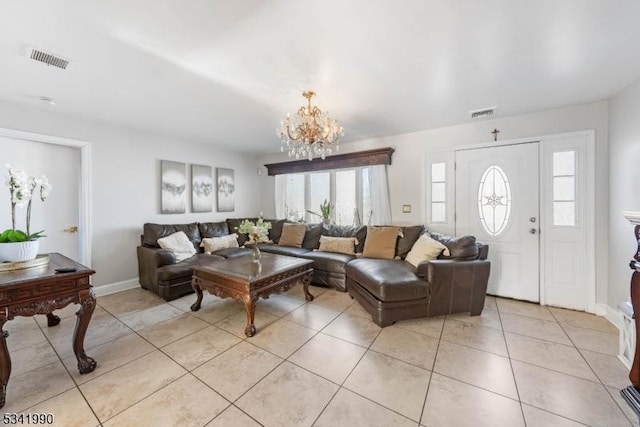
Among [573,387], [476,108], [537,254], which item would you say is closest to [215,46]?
[476,108]

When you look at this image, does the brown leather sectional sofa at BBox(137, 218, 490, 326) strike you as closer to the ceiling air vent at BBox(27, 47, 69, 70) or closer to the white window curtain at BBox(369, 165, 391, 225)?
the white window curtain at BBox(369, 165, 391, 225)

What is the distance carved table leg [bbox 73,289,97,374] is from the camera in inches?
71.8

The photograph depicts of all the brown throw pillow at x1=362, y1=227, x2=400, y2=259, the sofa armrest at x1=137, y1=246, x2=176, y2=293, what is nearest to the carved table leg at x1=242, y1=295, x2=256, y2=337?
the sofa armrest at x1=137, y1=246, x2=176, y2=293

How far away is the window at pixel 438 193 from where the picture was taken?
375cm

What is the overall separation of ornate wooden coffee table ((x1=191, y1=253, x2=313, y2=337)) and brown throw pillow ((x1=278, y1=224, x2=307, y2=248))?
1.35 m

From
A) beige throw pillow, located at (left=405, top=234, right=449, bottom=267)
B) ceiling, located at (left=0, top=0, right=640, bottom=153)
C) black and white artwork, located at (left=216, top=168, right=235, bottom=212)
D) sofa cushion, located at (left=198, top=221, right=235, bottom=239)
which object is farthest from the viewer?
black and white artwork, located at (left=216, top=168, right=235, bottom=212)

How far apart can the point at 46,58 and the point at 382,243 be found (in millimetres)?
3959

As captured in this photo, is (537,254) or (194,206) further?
(194,206)

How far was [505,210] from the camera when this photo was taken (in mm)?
3320

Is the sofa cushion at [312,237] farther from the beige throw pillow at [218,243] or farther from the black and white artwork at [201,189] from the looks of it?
the black and white artwork at [201,189]

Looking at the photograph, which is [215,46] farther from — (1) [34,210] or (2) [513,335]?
(2) [513,335]

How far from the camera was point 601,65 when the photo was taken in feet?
6.87

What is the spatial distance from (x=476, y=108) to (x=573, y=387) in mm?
2859

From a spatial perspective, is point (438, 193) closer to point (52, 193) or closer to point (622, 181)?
point (622, 181)
